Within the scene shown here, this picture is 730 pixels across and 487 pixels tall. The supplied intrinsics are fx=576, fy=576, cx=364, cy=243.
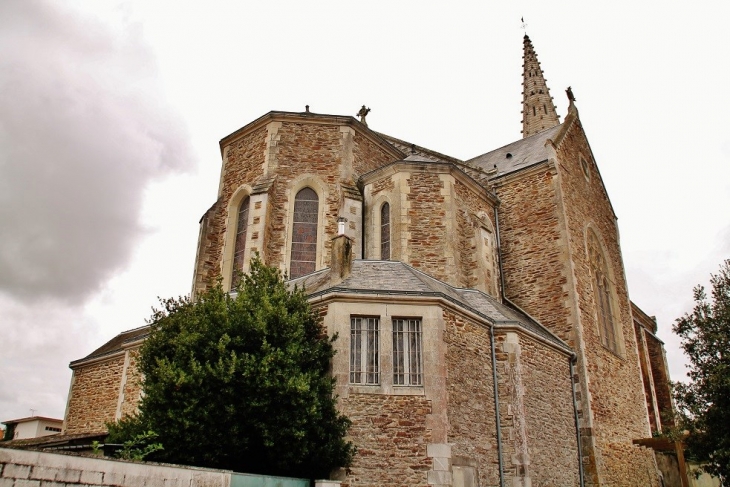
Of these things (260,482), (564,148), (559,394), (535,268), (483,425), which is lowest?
(260,482)

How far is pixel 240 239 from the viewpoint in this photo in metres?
18.6

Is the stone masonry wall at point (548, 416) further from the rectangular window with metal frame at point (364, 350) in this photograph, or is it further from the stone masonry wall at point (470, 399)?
the rectangular window with metal frame at point (364, 350)

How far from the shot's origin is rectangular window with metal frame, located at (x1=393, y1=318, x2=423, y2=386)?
11477 mm

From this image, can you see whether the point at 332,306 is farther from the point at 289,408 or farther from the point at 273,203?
the point at 273,203

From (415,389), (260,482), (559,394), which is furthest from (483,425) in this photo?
(260,482)

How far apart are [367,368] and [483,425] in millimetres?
2795

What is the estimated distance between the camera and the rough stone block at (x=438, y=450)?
1067 cm

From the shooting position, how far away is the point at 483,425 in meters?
12.0

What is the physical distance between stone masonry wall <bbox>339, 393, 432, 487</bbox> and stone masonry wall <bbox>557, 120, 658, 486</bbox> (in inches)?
256

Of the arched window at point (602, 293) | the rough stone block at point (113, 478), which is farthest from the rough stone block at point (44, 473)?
the arched window at point (602, 293)

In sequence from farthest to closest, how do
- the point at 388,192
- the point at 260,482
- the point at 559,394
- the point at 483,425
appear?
the point at 388,192
the point at 559,394
the point at 483,425
the point at 260,482

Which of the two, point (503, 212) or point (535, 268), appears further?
point (503, 212)

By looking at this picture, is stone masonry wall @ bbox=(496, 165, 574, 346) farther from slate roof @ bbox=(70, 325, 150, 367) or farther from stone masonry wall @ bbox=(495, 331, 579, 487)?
slate roof @ bbox=(70, 325, 150, 367)

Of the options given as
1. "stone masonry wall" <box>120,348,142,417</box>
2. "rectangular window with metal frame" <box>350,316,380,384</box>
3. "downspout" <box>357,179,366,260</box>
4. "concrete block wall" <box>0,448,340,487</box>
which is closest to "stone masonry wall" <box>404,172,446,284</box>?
"downspout" <box>357,179,366,260</box>
